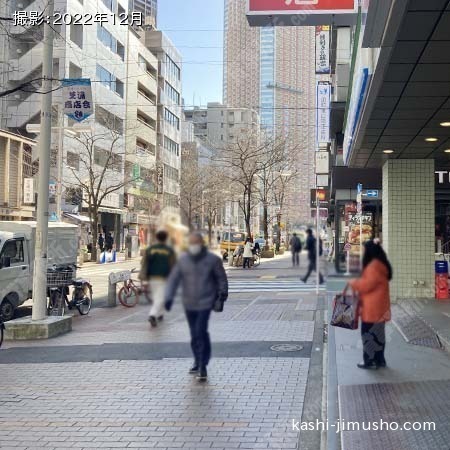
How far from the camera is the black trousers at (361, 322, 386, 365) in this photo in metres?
1.48

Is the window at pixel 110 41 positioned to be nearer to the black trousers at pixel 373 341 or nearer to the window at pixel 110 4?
the window at pixel 110 4

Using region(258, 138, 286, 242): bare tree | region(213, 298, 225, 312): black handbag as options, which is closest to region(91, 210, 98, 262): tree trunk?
region(258, 138, 286, 242): bare tree

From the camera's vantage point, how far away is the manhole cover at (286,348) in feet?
39.1

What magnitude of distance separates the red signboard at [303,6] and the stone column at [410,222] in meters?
1.50

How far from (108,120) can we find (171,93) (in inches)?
18.3

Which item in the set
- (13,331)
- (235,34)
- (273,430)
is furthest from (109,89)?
(13,331)

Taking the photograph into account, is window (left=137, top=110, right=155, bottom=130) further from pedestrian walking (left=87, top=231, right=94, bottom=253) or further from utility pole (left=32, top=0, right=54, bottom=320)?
utility pole (left=32, top=0, right=54, bottom=320)

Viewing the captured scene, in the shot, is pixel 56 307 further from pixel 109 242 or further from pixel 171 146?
pixel 171 146

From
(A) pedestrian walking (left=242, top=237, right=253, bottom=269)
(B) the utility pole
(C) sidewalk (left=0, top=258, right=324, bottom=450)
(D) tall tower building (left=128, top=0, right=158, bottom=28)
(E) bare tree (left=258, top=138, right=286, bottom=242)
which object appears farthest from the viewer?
(C) sidewalk (left=0, top=258, right=324, bottom=450)

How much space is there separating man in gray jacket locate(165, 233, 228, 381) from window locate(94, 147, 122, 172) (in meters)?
1.23

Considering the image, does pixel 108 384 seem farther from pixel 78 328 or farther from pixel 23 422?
pixel 78 328

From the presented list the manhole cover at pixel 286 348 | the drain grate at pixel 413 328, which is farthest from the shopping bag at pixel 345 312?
the manhole cover at pixel 286 348

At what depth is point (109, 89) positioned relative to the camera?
253cm

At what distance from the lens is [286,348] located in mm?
12078
